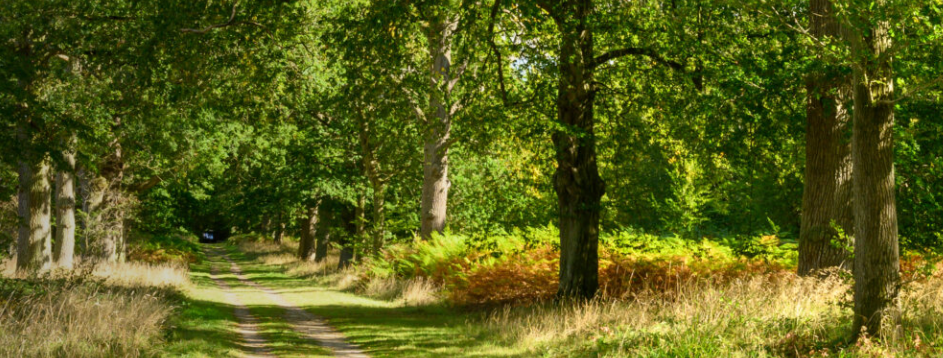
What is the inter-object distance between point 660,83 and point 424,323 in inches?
238

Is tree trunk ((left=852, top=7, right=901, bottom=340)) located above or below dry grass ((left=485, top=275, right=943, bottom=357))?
above

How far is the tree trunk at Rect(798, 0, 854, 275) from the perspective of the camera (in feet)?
38.0

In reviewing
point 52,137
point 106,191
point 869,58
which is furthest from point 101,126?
point 869,58

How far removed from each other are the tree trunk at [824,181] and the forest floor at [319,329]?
4898mm

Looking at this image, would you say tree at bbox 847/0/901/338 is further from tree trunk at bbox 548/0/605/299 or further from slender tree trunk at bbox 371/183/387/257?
slender tree trunk at bbox 371/183/387/257

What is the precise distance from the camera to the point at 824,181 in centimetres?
1173

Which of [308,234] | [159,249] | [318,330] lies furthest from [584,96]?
[159,249]

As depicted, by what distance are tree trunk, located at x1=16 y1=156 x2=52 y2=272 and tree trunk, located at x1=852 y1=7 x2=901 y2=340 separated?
19117 mm

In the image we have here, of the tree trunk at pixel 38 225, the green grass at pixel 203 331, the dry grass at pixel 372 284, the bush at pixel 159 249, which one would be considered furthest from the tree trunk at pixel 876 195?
the bush at pixel 159 249

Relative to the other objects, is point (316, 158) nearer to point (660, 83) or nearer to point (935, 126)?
point (660, 83)

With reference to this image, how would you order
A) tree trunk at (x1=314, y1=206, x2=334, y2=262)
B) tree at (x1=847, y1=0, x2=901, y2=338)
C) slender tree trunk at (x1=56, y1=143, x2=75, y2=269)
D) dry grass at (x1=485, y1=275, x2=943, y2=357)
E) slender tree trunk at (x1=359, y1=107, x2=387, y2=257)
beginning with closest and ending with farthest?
tree at (x1=847, y1=0, x2=901, y2=338) < dry grass at (x1=485, y1=275, x2=943, y2=357) < slender tree trunk at (x1=56, y1=143, x2=75, y2=269) < slender tree trunk at (x1=359, y1=107, x2=387, y2=257) < tree trunk at (x1=314, y1=206, x2=334, y2=262)

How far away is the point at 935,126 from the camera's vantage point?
10281mm

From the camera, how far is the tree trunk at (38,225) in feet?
67.3

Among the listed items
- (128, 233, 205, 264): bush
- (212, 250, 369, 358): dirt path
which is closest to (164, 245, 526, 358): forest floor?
(212, 250, 369, 358): dirt path
